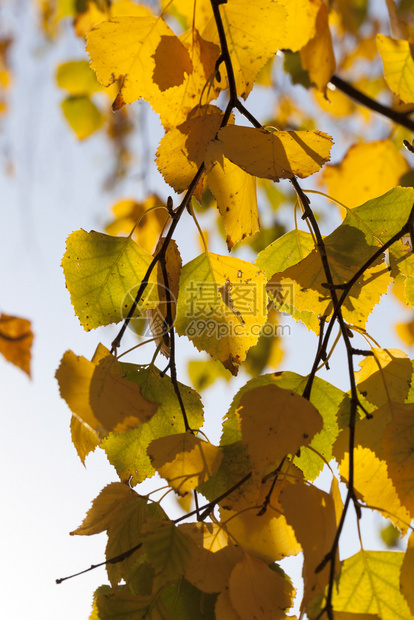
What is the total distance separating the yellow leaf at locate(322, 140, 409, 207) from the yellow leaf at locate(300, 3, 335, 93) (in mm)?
405

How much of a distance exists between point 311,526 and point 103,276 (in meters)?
0.31

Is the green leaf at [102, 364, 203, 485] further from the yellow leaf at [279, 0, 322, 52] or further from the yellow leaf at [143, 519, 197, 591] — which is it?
the yellow leaf at [279, 0, 322, 52]

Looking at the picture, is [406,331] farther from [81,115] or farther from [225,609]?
[225,609]

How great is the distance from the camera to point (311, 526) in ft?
1.28

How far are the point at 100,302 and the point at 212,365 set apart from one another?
3.12ft

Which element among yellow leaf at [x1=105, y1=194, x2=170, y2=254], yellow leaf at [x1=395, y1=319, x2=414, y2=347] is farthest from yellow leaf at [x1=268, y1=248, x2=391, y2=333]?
yellow leaf at [x1=395, y1=319, x2=414, y2=347]

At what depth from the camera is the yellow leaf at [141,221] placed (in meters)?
1.30

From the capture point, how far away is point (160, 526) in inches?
16.0

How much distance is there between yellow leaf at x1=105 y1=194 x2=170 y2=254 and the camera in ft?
4.26

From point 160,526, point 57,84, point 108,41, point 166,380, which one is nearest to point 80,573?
point 160,526

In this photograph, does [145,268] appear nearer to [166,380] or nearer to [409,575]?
[166,380]

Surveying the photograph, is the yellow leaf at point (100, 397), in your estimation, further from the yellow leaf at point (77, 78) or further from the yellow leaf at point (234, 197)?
the yellow leaf at point (77, 78)

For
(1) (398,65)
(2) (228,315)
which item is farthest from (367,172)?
(2) (228,315)

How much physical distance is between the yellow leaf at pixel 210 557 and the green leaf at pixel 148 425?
118 millimetres
